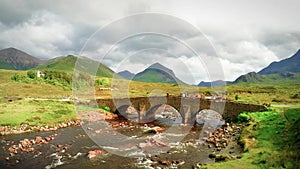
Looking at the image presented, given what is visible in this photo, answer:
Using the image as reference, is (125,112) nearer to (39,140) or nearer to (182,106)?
(182,106)

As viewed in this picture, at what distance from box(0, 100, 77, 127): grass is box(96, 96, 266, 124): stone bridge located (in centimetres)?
1150

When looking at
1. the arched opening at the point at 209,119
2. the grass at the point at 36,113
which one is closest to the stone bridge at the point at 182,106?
the arched opening at the point at 209,119

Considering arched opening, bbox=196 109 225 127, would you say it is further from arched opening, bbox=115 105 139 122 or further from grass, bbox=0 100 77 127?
grass, bbox=0 100 77 127

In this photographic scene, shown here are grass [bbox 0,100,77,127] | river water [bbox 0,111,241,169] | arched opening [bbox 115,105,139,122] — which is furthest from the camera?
arched opening [bbox 115,105,139,122]

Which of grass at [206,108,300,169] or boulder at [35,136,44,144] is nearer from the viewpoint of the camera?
grass at [206,108,300,169]

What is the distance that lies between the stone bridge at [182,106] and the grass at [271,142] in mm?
3847

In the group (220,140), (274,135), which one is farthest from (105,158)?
(274,135)

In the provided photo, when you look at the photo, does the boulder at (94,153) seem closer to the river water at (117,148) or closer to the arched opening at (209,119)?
the river water at (117,148)

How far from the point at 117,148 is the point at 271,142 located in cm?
1895

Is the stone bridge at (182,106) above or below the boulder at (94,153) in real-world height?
above

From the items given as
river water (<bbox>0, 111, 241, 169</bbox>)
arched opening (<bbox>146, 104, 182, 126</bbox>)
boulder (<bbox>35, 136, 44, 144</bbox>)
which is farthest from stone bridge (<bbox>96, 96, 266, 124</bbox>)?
boulder (<bbox>35, 136, 44, 144</bbox>)

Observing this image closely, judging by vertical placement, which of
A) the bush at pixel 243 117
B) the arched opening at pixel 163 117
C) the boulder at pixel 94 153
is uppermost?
the bush at pixel 243 117

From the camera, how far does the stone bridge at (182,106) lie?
161 ft

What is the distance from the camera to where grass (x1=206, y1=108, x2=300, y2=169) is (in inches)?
980
